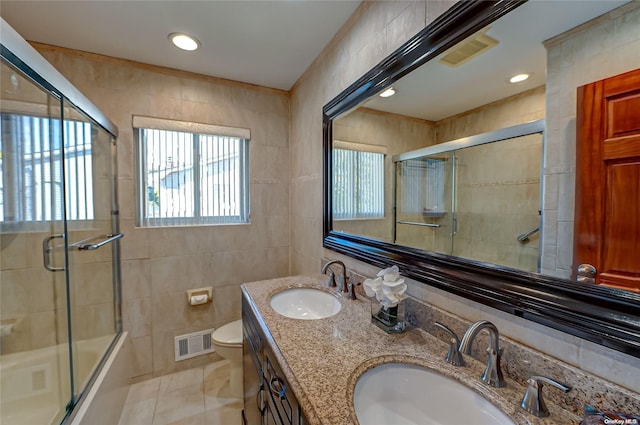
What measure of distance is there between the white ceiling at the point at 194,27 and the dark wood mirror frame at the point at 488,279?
52cm

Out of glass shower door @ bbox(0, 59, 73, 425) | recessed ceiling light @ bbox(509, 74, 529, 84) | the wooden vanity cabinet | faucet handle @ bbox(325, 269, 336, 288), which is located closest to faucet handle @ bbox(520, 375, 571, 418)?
the wooden vanity cabinet

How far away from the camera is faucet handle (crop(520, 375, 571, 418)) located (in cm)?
59

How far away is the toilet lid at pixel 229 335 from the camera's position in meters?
1.78

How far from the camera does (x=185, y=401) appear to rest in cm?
181

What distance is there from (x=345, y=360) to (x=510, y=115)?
90cm

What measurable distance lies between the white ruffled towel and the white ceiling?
4.59ft

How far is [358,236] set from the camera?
58.2 inches

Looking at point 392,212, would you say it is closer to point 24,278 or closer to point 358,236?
point 358,236

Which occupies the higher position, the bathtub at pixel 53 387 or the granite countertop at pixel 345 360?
the granite countertop at pixel 345 360

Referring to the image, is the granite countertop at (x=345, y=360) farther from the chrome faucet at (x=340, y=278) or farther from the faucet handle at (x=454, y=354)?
the chrome faucet at (x=340, y=278)

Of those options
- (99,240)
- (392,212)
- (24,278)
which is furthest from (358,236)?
(24,278)

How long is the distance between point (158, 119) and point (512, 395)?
97.5 inches

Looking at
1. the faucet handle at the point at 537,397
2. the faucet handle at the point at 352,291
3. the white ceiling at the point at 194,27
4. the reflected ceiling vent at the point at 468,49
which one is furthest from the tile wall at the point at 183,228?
the faucet handle at the point at 537,397

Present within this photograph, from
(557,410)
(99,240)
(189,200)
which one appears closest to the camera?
(557,410)
